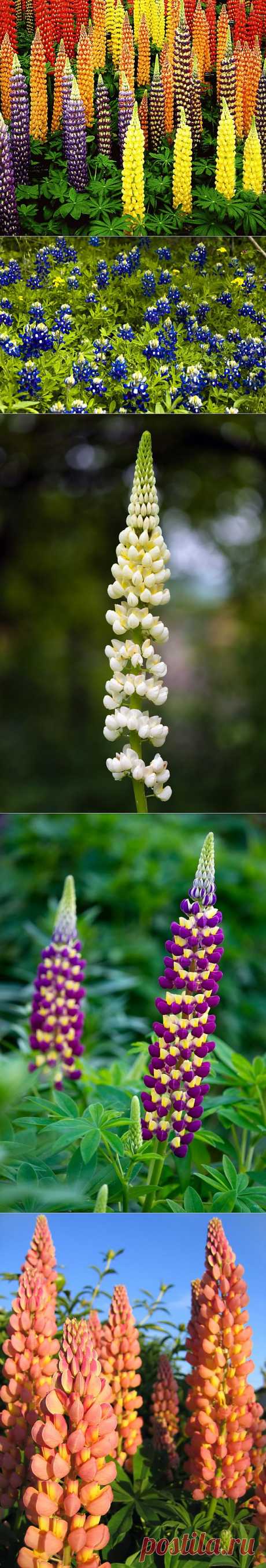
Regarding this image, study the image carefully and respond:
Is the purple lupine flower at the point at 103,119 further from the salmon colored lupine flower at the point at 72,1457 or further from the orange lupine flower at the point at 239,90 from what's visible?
A: the salmon colored lupine flower at the point at 72,1457

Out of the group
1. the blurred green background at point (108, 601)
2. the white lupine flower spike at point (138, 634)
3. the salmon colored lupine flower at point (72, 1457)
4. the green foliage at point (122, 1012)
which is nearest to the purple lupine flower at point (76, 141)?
the blurred green background at point (108, 601)

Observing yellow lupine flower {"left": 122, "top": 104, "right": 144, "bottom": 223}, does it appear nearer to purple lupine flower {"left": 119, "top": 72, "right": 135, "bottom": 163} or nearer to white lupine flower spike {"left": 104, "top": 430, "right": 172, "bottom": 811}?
purple lupine flower {"left": 119, "top": 72, "right": 135, "bottom": 163}

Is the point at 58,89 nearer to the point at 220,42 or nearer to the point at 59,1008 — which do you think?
the point at 220,42

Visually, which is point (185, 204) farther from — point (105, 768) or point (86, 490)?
point (105, 768)

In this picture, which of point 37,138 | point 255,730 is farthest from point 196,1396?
point 37,138

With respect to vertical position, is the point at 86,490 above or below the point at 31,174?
below
